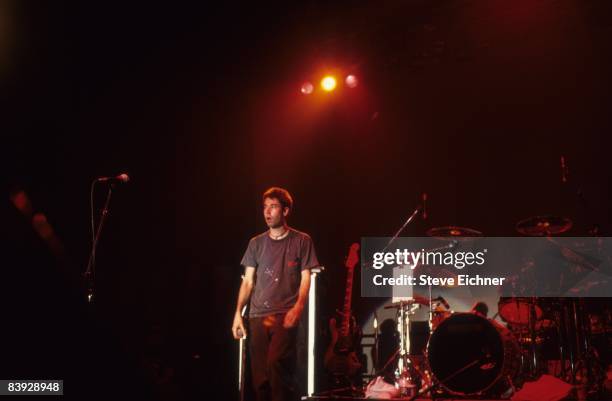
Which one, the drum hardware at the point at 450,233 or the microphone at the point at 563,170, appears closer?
the drum hardware at the point at 450,233

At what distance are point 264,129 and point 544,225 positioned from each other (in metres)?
3.45

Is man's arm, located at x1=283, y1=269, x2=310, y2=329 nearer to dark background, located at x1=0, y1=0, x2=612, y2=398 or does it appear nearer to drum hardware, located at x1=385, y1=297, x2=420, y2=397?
dark background, located at x1=0, y1=0, x2=612, y2=398

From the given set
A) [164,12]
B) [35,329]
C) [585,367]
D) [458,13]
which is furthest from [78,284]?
[458,13]

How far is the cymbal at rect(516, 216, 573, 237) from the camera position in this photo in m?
5.81

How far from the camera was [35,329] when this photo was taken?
2.15 meters

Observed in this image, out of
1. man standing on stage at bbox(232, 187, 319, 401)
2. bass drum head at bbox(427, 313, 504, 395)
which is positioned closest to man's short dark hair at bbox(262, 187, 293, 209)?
man standing on stage at bbox(232, 187, 319, 401)

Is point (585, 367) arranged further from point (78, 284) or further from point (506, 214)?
point (78, 284)

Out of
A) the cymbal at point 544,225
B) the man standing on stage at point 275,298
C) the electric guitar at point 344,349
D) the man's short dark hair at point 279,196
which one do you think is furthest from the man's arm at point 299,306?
the cymbal at point 544,225

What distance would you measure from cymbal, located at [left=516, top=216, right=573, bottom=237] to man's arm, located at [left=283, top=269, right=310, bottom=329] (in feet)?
9.41

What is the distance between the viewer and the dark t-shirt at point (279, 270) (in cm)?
404

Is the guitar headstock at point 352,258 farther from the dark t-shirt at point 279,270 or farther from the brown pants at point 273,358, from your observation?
the brown pants at point 273,358

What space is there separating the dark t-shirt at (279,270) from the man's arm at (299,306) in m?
0.04

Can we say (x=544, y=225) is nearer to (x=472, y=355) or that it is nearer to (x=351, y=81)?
(x=472, y=355)

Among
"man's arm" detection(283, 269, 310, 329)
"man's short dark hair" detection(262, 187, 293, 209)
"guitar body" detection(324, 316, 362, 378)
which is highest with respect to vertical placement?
"man's short dark hair" detection(262, 187, 293, 209)
